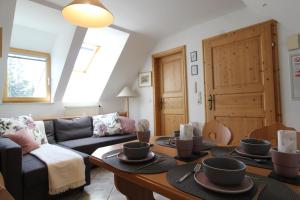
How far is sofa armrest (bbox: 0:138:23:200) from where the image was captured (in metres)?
1.64

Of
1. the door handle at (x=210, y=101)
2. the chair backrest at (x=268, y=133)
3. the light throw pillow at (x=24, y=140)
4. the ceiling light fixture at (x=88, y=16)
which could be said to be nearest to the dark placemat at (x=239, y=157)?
the chair backrest at (x=268, y=133)

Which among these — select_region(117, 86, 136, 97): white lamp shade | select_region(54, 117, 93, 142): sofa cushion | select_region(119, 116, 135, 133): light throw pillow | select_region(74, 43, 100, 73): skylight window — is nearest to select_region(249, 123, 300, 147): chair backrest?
select_region(119, 116, 135, 133): light throw pillow

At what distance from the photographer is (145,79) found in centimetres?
421

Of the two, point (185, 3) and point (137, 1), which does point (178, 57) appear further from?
point (137, 1)

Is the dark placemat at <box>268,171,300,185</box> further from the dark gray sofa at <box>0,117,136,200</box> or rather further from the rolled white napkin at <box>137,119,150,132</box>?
the dark gray sofa at <box>0,117,136,200</box>

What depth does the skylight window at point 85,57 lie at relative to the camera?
3988mm

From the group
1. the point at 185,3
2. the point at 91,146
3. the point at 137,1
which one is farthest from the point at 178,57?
the point at 91,146

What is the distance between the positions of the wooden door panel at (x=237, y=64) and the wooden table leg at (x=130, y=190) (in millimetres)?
2198

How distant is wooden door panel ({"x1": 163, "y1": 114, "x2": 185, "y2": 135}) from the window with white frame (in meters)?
2.35

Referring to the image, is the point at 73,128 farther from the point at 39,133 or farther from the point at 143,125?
the point at 143,125

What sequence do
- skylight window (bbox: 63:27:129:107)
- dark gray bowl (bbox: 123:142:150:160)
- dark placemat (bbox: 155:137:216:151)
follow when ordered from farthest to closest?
skylight window (bbox: 63:27:129:107), dark placemat (bbox: 155:137:216:151), dark gray bowl (bbox: 123:142:150:160)

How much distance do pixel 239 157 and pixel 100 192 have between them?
5.66 ft

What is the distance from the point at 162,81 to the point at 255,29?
6.40 feet

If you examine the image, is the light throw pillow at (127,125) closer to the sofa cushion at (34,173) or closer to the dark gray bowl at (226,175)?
the sofa cushion at (34,173)
